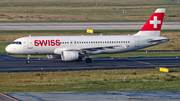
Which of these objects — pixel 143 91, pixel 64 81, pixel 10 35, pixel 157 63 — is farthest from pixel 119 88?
pixel 10 35

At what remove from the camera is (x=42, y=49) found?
47.6 m

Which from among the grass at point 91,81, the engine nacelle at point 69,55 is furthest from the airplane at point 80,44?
→ the grass at point 91,81

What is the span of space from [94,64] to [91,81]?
12890 mm

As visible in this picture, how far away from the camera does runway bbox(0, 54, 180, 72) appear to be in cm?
4278

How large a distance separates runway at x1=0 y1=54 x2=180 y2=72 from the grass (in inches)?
135

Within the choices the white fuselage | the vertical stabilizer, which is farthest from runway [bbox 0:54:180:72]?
the vertical stabilizer

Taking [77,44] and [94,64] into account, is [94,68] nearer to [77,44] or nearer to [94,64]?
[94,64]

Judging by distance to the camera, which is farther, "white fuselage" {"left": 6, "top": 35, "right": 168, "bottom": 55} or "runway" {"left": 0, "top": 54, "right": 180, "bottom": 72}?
"white fuselage" {"left": 6, "top": 35, "right": 168, "bottom": 55}

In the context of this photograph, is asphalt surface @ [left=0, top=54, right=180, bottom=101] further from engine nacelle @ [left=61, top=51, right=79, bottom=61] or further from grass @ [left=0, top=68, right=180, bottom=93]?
grass @ [left=0, top=68, right=180, bottom=93]

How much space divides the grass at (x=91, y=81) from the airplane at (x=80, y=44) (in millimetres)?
8417

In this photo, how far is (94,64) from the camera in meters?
46.7

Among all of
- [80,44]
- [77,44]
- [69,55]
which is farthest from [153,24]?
[69,55]

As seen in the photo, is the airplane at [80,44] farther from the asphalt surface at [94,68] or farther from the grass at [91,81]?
the grass at [91,81]

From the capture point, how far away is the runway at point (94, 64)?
A: 42.8 meters
